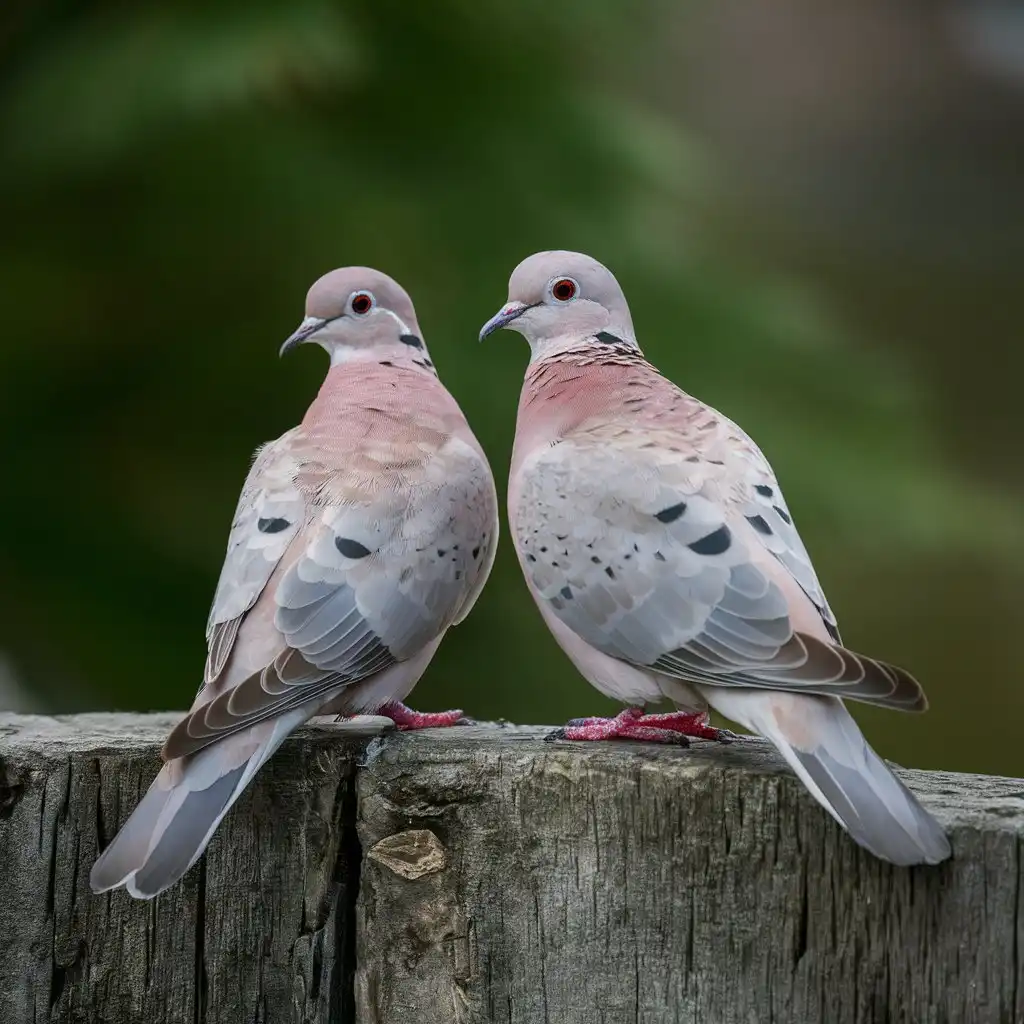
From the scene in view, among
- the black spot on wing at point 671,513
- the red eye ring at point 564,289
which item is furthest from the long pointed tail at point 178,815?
the red eye ring at point 564,289

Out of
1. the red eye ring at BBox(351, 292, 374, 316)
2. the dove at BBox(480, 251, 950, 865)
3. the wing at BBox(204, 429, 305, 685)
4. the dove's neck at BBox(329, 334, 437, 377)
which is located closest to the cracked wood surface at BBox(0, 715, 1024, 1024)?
the dove at BBox(480, 251, 950, 865)

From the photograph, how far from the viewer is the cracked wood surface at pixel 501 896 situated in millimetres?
2123

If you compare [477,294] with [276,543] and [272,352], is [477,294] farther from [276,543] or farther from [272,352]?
[276,543]

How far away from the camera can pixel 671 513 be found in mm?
2598

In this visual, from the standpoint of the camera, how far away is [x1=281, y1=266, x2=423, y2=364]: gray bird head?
341cm

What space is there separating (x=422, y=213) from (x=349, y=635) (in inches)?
93.3

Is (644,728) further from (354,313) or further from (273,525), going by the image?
(354,313)

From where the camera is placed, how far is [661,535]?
2.59 m

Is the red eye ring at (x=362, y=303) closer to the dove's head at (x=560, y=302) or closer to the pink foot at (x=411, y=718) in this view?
the dove's head at (x=560, y=302)

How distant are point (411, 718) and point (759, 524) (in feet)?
2.86

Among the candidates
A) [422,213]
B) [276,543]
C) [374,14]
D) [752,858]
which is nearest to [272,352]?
[422,213]

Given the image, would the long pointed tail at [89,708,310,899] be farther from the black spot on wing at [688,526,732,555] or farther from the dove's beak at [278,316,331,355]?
the dove's beak at [278,316,331,355]

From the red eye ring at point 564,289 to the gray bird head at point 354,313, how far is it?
442 millimetres

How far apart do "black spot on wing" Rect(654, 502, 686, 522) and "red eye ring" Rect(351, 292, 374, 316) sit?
1.16 metres
